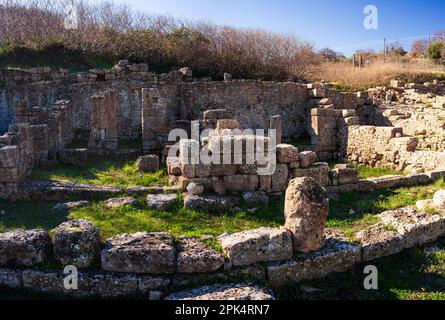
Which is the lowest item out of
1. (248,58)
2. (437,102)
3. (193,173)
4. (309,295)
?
(309,295)

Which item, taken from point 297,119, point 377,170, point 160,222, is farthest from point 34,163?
point 297,119

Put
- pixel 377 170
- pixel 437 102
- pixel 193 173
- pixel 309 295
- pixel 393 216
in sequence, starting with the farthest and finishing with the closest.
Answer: pixel 437 102, pixel 377 170, pixel 193 173, pixel 393 216, pixel 309 295

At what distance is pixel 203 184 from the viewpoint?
33.4 ft

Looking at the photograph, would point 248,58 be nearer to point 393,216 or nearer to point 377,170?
point 377,170

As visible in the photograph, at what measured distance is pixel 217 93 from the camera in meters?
21.6

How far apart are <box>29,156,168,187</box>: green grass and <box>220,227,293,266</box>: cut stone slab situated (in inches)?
200

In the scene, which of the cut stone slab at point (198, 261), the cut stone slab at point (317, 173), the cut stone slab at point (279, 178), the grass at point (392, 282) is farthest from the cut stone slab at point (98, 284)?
the cut stone slab at point (317, 173)

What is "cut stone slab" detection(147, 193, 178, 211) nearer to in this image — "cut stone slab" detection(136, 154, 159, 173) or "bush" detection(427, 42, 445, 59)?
"cut stone slab" detection(136, 154, 159, 173)

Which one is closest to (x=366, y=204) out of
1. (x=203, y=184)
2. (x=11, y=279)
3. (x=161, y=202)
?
(x=203, y=184)

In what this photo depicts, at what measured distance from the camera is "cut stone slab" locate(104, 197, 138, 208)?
9677 mm

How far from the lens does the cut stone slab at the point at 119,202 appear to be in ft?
31.7

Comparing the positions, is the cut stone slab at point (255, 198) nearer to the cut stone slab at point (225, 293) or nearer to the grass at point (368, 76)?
the cut stone slab at point (225, 293)

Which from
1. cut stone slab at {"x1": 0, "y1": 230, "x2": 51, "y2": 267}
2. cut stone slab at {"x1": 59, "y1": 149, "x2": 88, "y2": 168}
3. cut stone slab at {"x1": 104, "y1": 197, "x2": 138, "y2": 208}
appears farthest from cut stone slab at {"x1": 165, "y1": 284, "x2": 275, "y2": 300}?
cut stone slab at {"x1": 59, "y1": 149, "x2": 88, "y2": 168}
